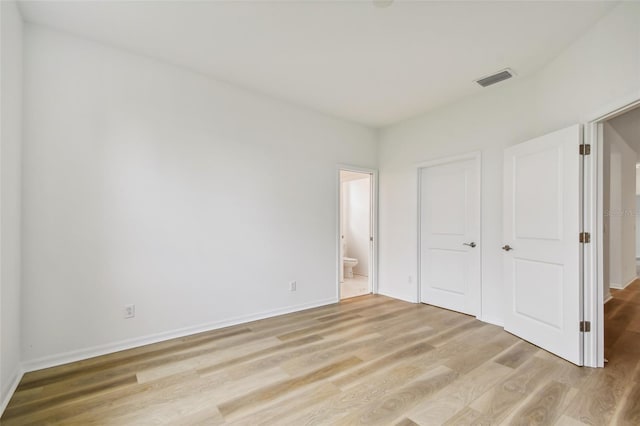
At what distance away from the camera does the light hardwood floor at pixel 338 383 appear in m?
1.77

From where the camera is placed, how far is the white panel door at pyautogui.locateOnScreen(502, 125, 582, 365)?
2463mm

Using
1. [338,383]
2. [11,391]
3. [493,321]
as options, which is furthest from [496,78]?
[11,391]

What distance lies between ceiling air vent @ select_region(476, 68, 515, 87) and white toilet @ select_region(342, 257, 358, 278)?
4.02 meters

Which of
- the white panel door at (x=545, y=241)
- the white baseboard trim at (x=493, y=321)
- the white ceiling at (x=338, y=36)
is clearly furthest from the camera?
the white baseboard trim at (x=493, y=321)

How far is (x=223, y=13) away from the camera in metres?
2.22

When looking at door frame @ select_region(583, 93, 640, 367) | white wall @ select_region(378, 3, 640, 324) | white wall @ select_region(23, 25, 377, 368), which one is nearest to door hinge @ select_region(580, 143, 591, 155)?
door frame @ select_region(583, 93, 640, 367)

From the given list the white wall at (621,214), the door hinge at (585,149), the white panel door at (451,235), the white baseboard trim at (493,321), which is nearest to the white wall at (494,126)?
the white baseboard trim at (493,321)

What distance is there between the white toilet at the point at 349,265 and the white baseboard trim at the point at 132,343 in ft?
8.47

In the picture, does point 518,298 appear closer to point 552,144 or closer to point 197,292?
point 552,144

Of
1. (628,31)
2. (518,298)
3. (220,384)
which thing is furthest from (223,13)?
(518,298)

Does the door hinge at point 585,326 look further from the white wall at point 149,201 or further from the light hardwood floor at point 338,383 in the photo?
the white wall at point 149,201

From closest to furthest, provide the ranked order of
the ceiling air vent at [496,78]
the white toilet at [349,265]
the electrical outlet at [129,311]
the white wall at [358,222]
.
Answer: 1. the electrical outlet at [129,311]
2. the ceiling air vent at [496,78]
3. the white toilet at [349,265]
4. the white wall at [358,222]

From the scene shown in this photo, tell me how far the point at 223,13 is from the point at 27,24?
160 cm

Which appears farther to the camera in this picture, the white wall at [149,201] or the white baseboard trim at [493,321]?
the white baseboard trim at [493,321]
